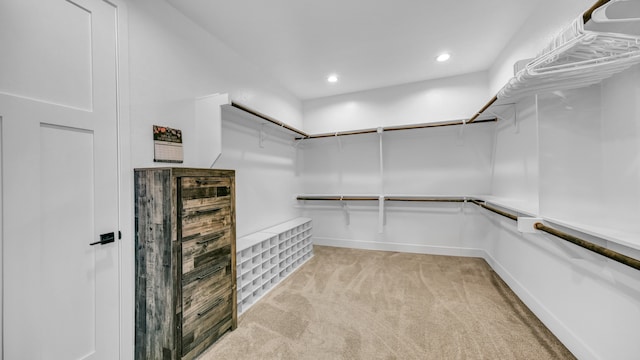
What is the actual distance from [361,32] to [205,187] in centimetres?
219

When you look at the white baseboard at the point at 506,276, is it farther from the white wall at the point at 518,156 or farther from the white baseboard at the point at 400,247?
the white wall at the point at 518,156

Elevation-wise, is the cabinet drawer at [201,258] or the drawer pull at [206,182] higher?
the drawer pull at [206,182]

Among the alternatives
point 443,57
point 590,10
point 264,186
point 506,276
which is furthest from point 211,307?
point 443,57

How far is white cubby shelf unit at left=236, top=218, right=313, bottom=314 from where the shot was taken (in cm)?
234

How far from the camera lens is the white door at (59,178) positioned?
45.8 inches

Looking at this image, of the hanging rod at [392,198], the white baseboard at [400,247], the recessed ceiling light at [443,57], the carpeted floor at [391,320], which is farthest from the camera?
the white baseboard at [400,247]

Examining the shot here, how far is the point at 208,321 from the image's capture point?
1.72 meters

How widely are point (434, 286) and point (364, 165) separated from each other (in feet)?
7.01

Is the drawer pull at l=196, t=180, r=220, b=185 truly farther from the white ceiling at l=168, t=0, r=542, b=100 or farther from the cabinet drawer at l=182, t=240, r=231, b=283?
the white ceiling at l=168, t=0, r=542, b=100

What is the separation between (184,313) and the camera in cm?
154

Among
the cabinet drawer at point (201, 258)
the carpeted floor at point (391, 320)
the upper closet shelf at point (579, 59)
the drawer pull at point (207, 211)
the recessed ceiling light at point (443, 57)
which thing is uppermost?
the recessed ceiling light at point (443, 57)

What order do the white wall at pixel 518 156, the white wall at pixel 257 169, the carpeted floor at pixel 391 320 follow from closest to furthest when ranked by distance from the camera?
the carpeted floor at pixel 391 320 → the white wall at pixel 518 156 → the white wall at pixel 257 169

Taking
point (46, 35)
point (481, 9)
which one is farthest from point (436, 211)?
point (46, 35)

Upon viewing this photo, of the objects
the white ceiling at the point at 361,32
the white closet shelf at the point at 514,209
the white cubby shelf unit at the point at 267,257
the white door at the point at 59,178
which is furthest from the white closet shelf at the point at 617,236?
the white door at the point at 59,178
